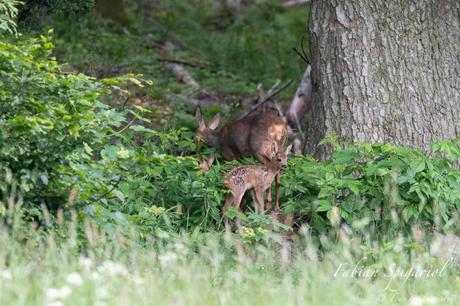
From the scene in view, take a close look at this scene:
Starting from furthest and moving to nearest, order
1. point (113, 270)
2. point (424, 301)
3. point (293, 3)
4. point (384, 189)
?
point (293, 3) < point (384, 189) < point (424, 301) < point (113, 270)

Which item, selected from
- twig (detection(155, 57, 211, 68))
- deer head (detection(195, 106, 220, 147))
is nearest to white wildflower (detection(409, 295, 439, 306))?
deer head (detection(195, 106, 220, 147))

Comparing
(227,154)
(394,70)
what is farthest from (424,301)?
(227,154)

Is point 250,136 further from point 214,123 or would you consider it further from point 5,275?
point 5,275

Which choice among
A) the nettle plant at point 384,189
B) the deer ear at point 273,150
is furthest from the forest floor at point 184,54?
the nettle plant at point 384,189

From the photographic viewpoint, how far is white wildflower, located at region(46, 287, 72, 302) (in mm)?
5773

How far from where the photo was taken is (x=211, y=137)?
38.9 ft

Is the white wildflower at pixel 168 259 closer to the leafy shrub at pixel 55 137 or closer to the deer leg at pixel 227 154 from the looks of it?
the leafy shrub at pixel 55 137

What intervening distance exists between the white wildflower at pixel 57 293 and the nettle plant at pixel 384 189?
3314mm

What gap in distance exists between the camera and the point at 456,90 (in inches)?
405

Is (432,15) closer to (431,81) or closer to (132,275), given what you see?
(431,81)

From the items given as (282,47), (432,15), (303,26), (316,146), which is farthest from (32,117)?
(303,26)

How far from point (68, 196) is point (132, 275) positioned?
129 cm

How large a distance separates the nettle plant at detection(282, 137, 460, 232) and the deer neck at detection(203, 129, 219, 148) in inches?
87.5

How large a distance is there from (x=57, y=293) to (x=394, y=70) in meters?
5.41
